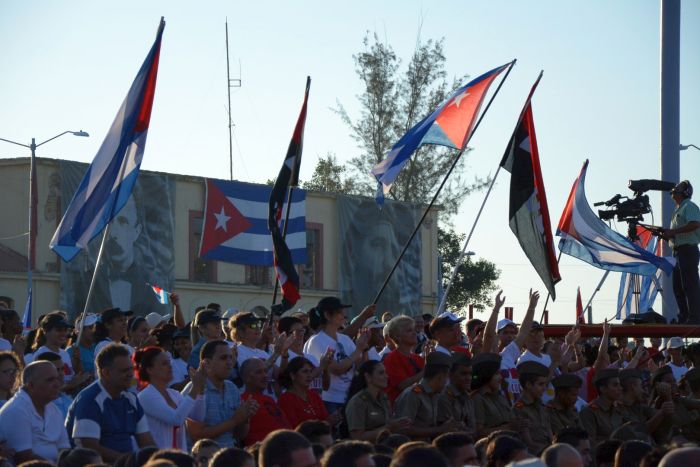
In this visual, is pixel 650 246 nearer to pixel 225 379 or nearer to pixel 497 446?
pixel 225 379

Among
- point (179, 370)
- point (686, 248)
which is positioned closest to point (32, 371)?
point (179, 370)

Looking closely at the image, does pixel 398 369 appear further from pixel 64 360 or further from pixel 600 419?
pixel 64 360

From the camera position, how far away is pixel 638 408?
13.0m

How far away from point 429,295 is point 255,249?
14.2m

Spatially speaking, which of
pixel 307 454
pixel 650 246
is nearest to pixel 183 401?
pixel 307 454

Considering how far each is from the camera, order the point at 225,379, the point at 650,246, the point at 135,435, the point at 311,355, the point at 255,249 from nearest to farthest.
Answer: the point at 135,435 → the point at 225,379 → the point at 311,355 → the point at 650,246 → the point at 255,249

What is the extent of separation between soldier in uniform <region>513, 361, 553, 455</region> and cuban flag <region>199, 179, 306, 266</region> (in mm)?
20920

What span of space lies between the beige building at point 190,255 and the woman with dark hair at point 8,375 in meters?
25.1

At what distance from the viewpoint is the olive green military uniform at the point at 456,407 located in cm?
1111

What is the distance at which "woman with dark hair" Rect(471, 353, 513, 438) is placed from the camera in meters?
11.4

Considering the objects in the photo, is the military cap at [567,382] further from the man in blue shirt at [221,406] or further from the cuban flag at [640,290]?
the cuban flag at [640,290]

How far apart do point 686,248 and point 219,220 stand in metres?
20.7

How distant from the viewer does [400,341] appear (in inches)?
460

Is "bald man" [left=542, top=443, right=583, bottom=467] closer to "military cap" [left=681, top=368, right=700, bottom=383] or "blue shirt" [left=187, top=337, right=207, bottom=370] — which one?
"blue shirt" [left=187, top=337, right=207, bottom=370]
